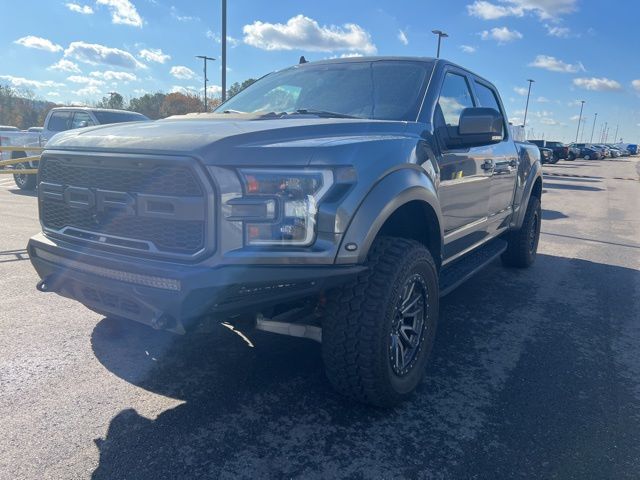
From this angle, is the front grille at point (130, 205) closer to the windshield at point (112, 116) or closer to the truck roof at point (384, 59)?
the truck roof at point (384, 59)

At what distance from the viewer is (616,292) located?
5.34m

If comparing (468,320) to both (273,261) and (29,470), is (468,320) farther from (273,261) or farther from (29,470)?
(29,470)

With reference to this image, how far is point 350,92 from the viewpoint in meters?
3.66

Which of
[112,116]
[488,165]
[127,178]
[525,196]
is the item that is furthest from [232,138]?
[112,116]

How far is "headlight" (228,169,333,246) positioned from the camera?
2238 millimetres

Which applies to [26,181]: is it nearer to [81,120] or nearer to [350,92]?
Result: [81,120]

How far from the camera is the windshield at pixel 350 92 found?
3463mm

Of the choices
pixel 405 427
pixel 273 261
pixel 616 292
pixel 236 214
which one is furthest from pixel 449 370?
pixel 616 292

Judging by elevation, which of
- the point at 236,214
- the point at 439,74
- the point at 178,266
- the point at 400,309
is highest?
the point at 439,74

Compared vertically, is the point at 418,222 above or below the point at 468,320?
above

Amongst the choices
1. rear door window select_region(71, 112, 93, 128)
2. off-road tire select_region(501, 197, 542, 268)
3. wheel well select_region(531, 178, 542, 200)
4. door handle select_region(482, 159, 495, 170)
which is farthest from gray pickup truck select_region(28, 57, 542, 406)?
rear door window select_region(71, 112, 93, 128)

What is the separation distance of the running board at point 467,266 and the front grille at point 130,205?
180cm

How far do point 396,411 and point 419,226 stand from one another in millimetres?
1144

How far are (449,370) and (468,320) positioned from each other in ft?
3.41
